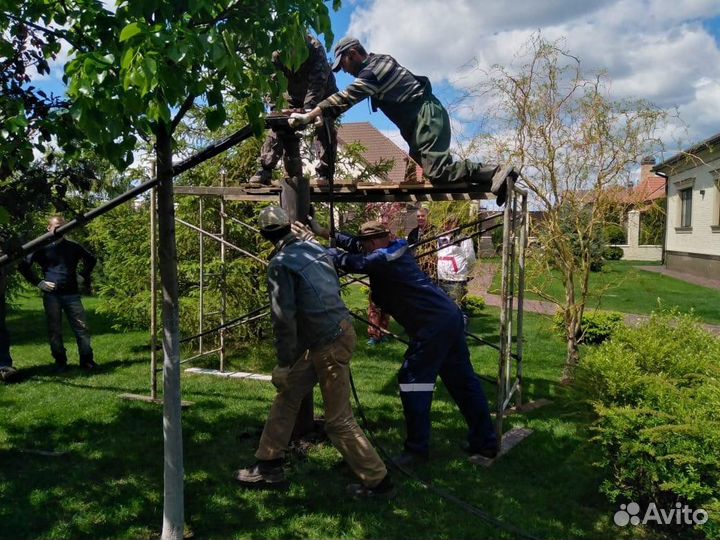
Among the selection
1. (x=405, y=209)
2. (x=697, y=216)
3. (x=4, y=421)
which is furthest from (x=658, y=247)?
(x=4, y=421)

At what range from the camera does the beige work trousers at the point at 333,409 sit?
412 cm

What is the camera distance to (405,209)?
1116 centimetres

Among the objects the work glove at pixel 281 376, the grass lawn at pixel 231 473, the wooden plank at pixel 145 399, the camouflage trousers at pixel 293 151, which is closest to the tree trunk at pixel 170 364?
the grass lawn at pixel 231 473

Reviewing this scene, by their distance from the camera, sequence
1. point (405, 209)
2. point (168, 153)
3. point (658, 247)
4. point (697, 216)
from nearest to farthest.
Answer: point (168, 153) → point (405, 209) → point (697, 216) → point (658, 247)

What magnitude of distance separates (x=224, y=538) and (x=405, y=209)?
8.20 m

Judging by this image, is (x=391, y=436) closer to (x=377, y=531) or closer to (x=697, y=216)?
(x=377, y=531)

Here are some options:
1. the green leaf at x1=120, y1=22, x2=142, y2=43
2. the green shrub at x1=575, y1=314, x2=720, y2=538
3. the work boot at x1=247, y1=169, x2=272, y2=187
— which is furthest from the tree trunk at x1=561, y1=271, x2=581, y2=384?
the green leaf at x1=120, y1=22, x2=142, y2=43

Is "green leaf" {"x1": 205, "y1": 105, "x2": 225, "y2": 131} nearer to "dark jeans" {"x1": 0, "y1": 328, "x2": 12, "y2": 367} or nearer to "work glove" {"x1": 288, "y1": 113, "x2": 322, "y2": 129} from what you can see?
"work glove" {"x1": 288, "y1": 113, "x2": 322, "y2": 129}

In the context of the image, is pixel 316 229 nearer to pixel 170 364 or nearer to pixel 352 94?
pixel 352 94

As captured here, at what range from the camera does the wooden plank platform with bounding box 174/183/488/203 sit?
5.06m

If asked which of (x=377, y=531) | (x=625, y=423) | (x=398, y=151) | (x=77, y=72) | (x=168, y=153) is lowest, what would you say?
(x=377, y=531)

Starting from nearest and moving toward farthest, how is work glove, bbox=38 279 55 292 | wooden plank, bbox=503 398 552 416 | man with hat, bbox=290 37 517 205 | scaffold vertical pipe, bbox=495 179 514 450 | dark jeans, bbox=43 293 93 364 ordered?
scaffold vertical pipe, bbox=495 179 514 450 < man with hat, bbox=290 37 517 205 < wooden plank, bbox=503 398 552 416 < work glove, bbox=38 279 55 292 < dark jeans, bbox=43 293 93 364

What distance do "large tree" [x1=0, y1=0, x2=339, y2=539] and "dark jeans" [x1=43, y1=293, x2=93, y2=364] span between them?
4961 millimetres

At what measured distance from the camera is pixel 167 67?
8.15 ft
